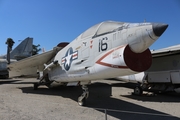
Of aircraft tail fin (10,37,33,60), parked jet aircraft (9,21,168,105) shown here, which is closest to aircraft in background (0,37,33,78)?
aircraft tail fin (10,37,33,60)

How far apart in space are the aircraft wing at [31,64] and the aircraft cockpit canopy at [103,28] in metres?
3.83

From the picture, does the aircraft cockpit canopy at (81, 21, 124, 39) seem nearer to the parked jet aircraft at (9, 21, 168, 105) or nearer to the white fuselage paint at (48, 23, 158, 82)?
the parked jet aircraft at (9, 21, 168, 105)

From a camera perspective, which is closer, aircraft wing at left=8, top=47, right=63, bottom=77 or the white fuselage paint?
the white fuselage paint

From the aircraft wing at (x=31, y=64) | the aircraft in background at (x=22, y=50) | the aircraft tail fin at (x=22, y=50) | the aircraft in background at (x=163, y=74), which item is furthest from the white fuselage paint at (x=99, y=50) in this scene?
the aircraft tail fin at (x=22, y=50)

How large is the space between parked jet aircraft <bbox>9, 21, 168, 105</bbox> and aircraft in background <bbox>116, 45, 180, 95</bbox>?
4.74 metres

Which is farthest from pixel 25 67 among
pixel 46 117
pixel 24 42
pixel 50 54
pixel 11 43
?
pixel 24 42

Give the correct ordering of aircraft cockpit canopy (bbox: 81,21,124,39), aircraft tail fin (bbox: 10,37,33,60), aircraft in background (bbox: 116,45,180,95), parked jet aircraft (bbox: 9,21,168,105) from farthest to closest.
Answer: aircraft tail fin (bbox: 10,37,33,60) < aircraft in background (bbox: 116,45,180,95) < aircraft cockpit canopy (bbox: 81,21,124,39) < parked jet aircraft (bbox: 9,21,168,105)

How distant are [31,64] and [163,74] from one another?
7780 millimetres

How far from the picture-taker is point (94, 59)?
5402 mm

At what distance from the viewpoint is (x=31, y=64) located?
33.6 ft

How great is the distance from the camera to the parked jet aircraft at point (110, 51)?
430cm

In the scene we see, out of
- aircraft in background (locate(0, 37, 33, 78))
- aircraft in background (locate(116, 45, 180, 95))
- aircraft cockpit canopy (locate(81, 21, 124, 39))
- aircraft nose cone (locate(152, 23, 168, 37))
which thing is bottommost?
aircraft in background (locate(116, 45, 180, 95))

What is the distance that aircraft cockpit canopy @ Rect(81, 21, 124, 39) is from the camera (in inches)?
205

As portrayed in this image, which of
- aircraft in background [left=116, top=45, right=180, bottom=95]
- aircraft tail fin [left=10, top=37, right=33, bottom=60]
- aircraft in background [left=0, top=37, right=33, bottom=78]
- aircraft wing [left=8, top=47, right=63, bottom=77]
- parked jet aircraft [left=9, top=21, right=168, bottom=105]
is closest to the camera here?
parked jet aircraft [left=9, top=21, right=168, bottom=105]
